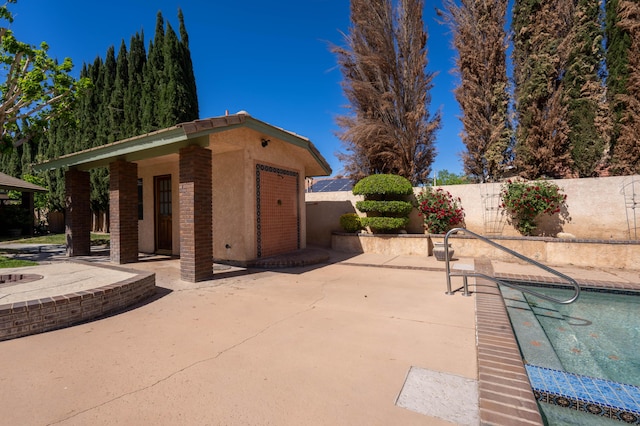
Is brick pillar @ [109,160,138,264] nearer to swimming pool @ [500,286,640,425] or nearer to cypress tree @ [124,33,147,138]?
swimming pool @ [500,286,640,425]

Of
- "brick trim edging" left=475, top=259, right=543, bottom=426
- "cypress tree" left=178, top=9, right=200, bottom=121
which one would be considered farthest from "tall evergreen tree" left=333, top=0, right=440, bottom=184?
"cypress tree" left=178, top=9, right=200, bottom=121

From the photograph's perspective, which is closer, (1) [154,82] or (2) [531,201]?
(2) [531,201]

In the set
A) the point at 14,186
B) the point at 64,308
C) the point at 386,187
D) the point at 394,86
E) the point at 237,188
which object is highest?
the point at 394,86

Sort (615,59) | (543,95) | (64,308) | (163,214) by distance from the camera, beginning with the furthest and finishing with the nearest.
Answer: (543,95), (615,59), (163,214), (64,308)

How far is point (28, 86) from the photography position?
8953mm

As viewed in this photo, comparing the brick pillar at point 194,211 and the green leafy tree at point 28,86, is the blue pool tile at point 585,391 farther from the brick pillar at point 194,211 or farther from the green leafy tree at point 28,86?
the green leafy tree at point 28,86

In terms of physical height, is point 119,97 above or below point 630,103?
above

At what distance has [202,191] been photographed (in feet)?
20.0

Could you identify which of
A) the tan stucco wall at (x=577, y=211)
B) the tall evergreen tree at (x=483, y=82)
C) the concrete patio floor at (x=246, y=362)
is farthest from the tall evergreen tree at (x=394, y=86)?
the concrete patio floor at (x=246, y=362)

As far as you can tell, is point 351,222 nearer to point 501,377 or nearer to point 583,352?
point 583,352

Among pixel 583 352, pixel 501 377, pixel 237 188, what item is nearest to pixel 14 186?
pixel 237 188

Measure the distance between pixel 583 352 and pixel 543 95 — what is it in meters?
11.2

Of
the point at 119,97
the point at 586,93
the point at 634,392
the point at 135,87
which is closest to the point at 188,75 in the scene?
the point at 135,87

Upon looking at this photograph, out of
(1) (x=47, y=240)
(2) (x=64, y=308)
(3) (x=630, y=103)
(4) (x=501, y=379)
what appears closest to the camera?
(4) (x=501, y=379)
